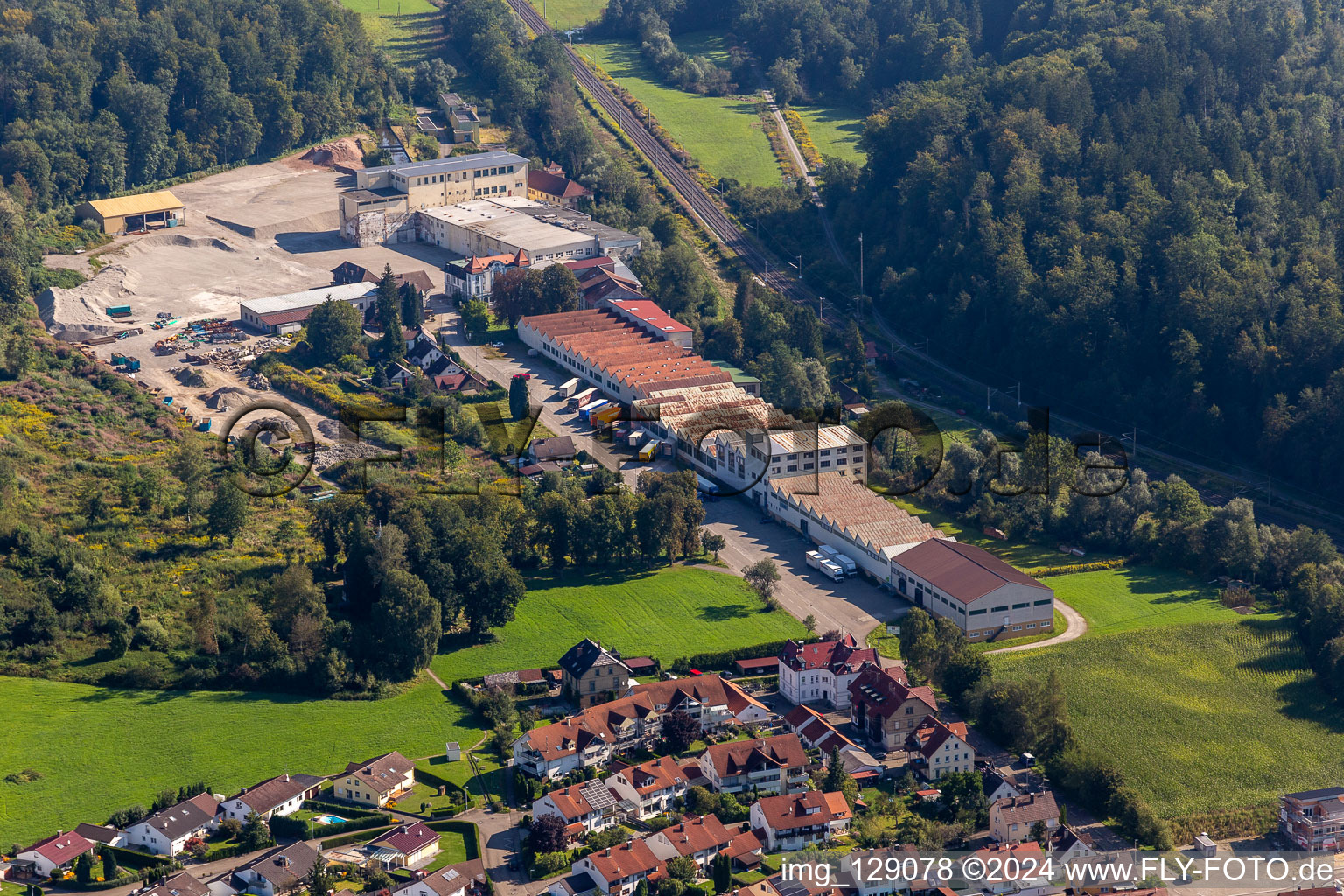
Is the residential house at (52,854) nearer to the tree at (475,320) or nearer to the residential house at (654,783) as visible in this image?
the residential house at (654,783)

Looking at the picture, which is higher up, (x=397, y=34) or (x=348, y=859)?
(x=397, y=34)

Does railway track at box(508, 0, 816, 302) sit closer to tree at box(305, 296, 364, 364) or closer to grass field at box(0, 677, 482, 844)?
tree at box(305, 296, 364, 364)

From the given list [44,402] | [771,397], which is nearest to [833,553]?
[771,397]

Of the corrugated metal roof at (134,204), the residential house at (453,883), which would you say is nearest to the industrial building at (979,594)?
the residential house at (453,883)

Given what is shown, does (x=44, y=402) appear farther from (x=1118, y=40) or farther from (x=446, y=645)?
(x=1118, y=40)

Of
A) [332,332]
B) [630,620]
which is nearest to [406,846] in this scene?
[630,620]

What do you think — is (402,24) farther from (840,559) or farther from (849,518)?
(840,559)
